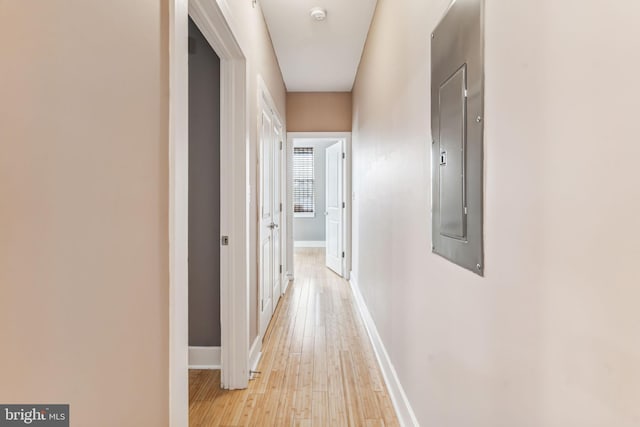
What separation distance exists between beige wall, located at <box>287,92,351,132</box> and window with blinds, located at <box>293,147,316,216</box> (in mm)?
3279

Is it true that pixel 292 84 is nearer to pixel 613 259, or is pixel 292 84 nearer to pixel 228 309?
→ pixel 228 309

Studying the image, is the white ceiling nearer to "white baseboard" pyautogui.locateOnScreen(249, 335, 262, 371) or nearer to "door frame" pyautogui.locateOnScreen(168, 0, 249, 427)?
"door frame" pyautogui.locateOnScreen(168, 0, 249, 427)

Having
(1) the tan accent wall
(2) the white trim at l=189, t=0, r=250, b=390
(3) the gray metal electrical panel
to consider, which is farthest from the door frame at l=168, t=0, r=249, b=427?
(3) the gray metal electrical panel

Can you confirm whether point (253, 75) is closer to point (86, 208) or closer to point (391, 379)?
point (86, 208)

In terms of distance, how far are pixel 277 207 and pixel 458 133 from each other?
9.79ft

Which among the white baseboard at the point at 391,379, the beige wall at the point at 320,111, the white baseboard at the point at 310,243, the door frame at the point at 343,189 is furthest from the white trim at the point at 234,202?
the white baseboard at the point at 310,243

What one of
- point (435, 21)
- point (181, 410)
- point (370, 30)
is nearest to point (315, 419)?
point (181, 410)

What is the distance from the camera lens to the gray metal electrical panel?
98 cm

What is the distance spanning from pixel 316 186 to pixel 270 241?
509 centimetres

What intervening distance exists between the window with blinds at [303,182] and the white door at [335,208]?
252cm

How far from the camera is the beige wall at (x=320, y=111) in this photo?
4.95 metres

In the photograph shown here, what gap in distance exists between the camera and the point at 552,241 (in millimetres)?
676

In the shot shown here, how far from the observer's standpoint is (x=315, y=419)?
1.85 metres

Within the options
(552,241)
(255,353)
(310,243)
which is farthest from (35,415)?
(310,243)
